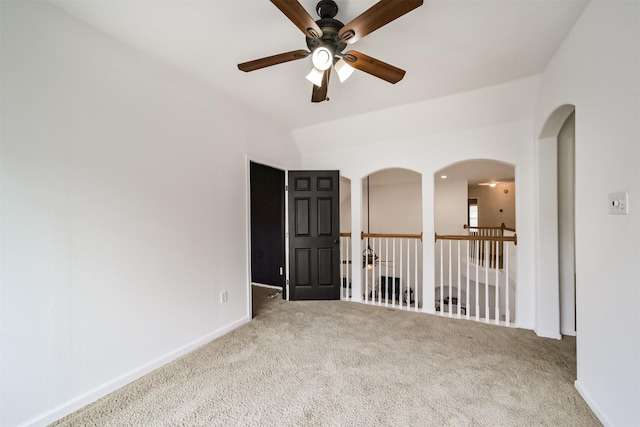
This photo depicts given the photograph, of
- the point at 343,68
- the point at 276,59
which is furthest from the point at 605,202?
the point at 276,59

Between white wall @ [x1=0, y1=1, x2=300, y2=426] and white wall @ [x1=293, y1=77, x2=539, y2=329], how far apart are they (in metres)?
1.98

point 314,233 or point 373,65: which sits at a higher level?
point 373,65

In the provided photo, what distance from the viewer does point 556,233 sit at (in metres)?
2.65

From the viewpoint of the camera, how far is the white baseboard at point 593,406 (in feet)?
4.99

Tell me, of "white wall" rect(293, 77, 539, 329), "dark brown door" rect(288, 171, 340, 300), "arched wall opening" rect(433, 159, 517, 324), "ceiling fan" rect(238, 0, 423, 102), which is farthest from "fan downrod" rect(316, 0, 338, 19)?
"arched wall opening" rect(433, 159, 517, 324)

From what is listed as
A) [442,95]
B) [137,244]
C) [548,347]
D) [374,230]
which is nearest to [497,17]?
[442,95]

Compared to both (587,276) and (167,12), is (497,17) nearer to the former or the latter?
(587,276)

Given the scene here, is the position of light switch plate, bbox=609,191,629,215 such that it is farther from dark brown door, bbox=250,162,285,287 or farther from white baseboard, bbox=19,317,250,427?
dark brown door, bbox=250,162,285,287

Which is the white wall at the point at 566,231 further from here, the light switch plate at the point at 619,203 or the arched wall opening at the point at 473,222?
the arched wall opening at the point at 473,222

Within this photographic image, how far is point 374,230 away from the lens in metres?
8.25

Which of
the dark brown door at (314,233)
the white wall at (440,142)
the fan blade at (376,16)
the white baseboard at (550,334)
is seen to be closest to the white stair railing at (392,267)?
the white wall at (440,142)

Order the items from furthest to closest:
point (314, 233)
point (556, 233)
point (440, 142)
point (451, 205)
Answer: point (451, 205) → point (314, 233) → point (440, 142) → point (556, 233)

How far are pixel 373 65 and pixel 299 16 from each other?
63 cm

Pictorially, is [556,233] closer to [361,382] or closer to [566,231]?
[566,231]
